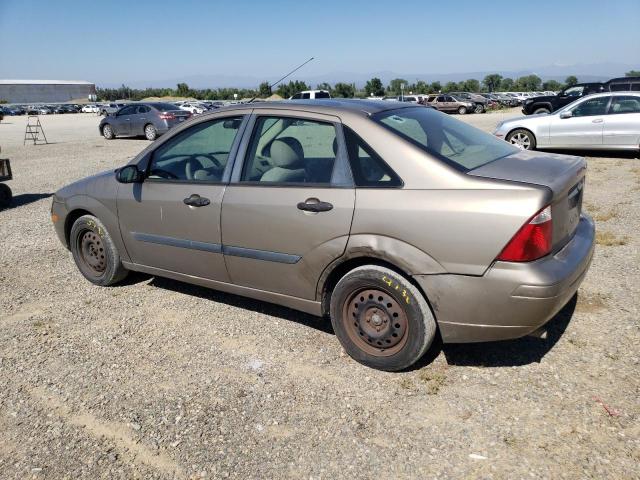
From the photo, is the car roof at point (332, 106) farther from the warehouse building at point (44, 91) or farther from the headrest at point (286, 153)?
the warehouse building at point (44, 91)

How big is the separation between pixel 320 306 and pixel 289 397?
668 mm

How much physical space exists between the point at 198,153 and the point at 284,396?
84.9 inches

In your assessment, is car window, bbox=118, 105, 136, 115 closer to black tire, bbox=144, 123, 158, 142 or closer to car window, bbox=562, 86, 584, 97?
black tire, bbox=144, 123, 158, 142

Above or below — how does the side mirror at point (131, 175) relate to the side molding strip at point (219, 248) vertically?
above

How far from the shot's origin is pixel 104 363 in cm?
371

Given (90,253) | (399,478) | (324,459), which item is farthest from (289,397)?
(90,253)

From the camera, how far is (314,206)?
11.2 feet

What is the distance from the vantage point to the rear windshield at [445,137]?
11.0 ft

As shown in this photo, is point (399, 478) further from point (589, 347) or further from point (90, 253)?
point (90, 253)

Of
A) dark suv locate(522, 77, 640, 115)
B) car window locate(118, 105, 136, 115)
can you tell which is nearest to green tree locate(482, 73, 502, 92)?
dark suv locate(522, 77, 640, 115)

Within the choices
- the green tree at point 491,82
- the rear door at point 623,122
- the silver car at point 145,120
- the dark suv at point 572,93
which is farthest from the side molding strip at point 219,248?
the green tree at point 491,82

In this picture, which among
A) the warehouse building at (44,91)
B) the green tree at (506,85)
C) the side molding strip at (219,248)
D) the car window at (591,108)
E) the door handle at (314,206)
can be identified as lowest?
the green tree at (506,85)

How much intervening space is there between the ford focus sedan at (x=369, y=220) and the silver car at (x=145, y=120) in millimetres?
17369

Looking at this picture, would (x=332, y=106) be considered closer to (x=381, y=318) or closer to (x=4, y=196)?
(x=381, y=318)
